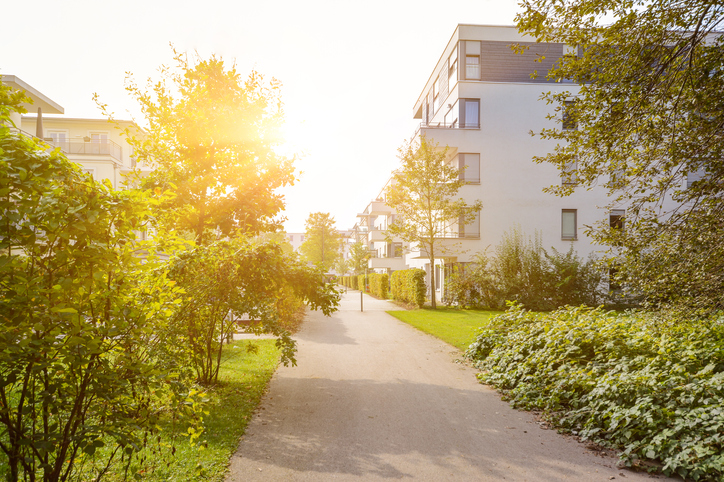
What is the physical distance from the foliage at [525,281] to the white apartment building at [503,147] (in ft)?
8.36

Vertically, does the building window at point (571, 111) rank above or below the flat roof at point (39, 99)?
below

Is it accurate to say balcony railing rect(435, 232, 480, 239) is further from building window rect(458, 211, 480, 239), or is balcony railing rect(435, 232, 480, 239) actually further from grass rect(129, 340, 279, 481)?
grass rect(129, 340, 279, 481)

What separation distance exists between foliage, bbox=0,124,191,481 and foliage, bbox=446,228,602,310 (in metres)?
20.3

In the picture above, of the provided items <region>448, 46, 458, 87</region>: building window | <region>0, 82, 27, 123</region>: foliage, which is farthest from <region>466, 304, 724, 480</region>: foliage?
<region>448, 46, 458, 87</region>: building window

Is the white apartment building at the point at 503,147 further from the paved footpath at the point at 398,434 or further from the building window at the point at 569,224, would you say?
the paved footpath at the point at 398,434

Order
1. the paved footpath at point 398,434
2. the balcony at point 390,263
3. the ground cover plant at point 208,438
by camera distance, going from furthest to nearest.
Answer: the balcony at point 390,263
the paved footpath at point 398,434
the ground cover plant at point 208,438

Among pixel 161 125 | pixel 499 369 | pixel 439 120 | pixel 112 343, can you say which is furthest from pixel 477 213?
pixel 112 343

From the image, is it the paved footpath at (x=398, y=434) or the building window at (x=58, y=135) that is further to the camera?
the building window at (x=58, y=135)

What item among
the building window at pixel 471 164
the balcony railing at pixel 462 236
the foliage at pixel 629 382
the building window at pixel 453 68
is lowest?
the foliage at pixel 629 382

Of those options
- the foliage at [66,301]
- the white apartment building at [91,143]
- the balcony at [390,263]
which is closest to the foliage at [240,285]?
the foliage at [66,301]

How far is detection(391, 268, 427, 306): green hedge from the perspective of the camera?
23.5 m

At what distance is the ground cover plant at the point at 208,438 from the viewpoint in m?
4.25

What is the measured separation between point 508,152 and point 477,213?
402cm

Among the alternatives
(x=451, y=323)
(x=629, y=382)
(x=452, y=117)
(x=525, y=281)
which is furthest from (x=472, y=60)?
(x=629, y=382)
